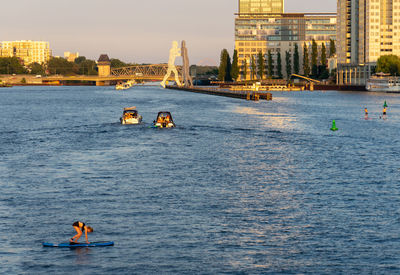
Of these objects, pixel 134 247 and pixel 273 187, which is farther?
pixel 273 187

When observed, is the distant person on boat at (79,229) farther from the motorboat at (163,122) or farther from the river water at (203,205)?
the motorboat at (163,122)

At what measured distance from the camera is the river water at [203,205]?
26.7m

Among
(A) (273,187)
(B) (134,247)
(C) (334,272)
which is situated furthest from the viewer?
(A) (273,187)

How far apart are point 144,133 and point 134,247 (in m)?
53.0

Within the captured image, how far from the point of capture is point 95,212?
34.5m

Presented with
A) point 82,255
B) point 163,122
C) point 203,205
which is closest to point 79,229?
point 82,255

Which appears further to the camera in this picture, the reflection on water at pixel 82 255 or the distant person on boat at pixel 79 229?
the distant person on boat at pixel 79 229

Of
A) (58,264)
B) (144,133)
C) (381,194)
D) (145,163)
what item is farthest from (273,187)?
(144,133)

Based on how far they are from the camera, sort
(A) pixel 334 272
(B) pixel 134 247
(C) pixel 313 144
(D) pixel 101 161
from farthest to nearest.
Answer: (C) pixel 313 144, (D) pixel 101 161, (B) pixel 134 247, (A) pixel 334 272

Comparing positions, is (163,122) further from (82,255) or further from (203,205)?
(82,255)

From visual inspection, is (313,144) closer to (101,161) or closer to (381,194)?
(101,161)

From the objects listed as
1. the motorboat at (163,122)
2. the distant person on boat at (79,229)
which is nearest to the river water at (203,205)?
the distant person on boat at (79,229)

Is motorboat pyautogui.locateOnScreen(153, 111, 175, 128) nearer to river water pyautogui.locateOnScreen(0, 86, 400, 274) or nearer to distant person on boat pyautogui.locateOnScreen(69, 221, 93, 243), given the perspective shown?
river water pyautogui.locateOnScreen(0, 86, 400, 274)

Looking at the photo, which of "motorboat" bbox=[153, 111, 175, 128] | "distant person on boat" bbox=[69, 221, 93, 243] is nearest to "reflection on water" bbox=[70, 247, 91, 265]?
"distant person on boat" bbox=[69, 221, 93, 243]
